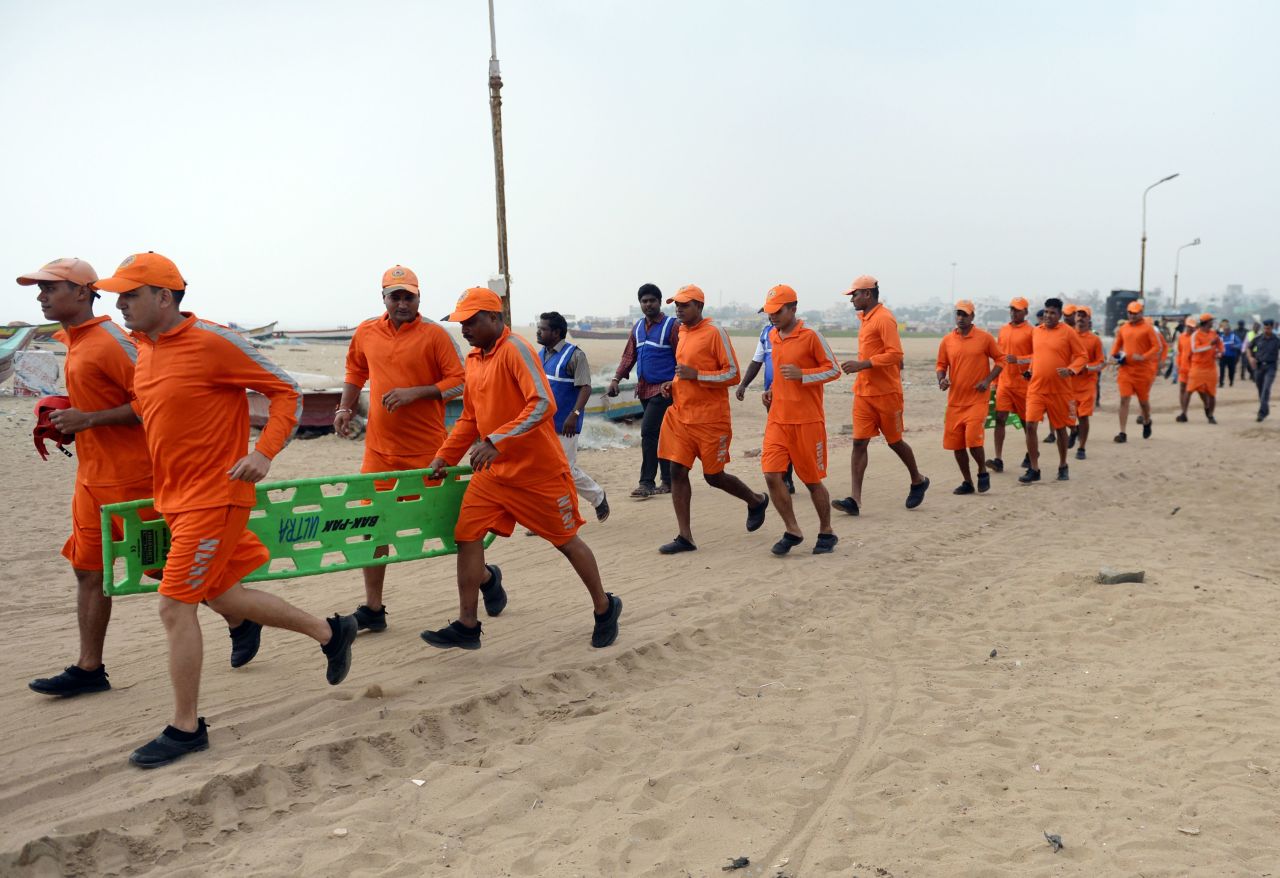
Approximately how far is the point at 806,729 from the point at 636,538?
13.6 ft

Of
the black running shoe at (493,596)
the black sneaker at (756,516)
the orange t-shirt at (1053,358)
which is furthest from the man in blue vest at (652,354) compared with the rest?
the orange t-shirt at (1053,358)

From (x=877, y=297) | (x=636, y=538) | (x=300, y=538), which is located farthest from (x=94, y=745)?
(x=877, y=297)

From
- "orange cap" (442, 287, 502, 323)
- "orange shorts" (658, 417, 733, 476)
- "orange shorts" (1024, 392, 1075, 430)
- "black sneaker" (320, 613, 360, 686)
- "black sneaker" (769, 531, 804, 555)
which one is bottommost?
"black sneaker" (769, 531, 804, 555)

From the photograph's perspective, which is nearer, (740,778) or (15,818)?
(15,818)

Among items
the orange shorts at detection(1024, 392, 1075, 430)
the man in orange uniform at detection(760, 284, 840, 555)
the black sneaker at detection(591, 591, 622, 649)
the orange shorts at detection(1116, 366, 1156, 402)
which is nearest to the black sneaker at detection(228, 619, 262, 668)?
the black sneaker at detection(591, 591, 622, 649)

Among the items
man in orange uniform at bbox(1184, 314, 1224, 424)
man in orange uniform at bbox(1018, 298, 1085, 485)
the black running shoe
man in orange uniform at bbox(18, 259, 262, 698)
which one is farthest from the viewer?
man in orange uniform at bbox(1184, 314, 1224, 424)

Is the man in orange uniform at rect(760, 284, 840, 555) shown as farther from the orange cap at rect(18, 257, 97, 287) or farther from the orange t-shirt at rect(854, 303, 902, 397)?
the orange cap at rect(18, 257, 97, 287)

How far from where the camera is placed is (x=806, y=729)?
468 centimetres

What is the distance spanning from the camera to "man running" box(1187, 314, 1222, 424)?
56.2 ft

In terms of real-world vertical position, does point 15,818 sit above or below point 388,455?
below

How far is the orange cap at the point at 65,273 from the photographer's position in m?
4.45

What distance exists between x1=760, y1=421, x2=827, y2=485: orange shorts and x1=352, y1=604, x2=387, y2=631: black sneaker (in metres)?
3.14

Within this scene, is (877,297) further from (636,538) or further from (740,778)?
(740,778)

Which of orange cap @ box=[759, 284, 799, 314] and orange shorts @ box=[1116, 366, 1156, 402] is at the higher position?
orange cap @ box=[759, 284, 799, 314]
